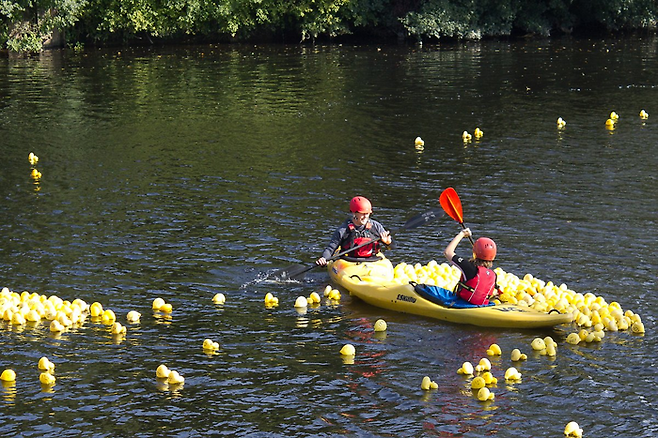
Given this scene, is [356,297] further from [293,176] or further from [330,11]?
[330,11]

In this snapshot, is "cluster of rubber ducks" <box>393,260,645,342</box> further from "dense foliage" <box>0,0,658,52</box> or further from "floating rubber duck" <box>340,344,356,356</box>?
"dense foliage" <box>0,0,658,52</box>

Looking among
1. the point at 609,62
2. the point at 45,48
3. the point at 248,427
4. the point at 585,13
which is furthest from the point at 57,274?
the point at 585,13

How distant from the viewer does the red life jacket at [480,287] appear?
14.4 metres

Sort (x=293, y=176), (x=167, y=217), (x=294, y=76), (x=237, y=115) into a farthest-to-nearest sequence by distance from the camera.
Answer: (x=294, y=76)
(x=237, y=115)
(x=293, y=176)
(x=167, y=217)

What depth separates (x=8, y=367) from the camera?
42.6 feet

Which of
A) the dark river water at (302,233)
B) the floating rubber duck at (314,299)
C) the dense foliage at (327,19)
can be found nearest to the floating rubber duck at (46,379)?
the dark river water at (302,233)

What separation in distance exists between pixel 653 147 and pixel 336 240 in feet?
42.1

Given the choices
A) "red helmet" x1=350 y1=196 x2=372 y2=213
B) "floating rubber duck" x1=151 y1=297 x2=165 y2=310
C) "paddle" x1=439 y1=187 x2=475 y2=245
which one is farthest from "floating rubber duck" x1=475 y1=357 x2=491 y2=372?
"floating rubber duck" x1=151 y1=297 x2=165 y2=310

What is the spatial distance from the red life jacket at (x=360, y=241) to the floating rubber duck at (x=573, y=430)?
6.66 metres

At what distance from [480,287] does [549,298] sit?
131 cm

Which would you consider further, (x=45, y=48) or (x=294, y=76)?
(x=45, y=48)

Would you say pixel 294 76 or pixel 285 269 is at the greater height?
pixel 294 76

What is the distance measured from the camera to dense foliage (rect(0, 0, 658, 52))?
50281 mm

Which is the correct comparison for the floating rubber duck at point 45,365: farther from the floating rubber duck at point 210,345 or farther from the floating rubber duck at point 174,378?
the floating rubber duck at point 210,345
